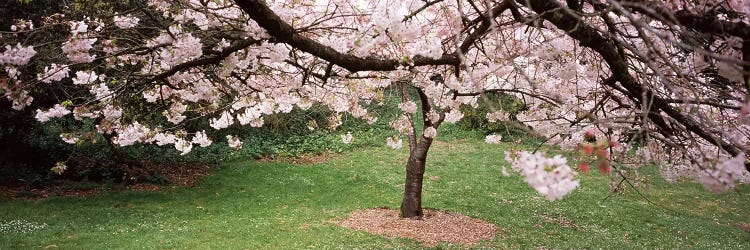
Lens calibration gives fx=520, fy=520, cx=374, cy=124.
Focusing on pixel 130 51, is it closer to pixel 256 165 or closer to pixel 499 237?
pixel 499 237

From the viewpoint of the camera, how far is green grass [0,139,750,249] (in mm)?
7426

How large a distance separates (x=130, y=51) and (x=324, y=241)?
4.24 meters

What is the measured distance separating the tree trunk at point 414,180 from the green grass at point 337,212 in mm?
1232

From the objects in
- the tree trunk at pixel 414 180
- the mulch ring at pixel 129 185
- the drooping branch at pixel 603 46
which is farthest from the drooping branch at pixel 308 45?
the mulch ring at pixel 129 185

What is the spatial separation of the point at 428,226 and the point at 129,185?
6.83 metres

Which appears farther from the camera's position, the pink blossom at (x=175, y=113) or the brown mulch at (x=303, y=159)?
Result: the brown mulch at (x=303, y=159)

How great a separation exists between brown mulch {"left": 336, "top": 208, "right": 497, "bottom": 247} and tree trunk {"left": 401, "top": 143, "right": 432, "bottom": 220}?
16 centimetres

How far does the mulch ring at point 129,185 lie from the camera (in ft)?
33.5

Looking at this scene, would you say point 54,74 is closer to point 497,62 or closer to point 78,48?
point 78,48

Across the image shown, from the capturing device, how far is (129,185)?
1124cm

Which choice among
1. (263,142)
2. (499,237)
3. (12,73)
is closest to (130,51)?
(12,73)

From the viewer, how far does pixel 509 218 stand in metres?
9.26

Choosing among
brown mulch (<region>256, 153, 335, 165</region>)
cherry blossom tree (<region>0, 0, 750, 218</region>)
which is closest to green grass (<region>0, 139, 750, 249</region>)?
brown mulch (<region>256, 153, 335, 165</region>)

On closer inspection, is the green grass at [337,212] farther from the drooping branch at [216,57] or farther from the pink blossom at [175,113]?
the drooping branch at [216,57]
